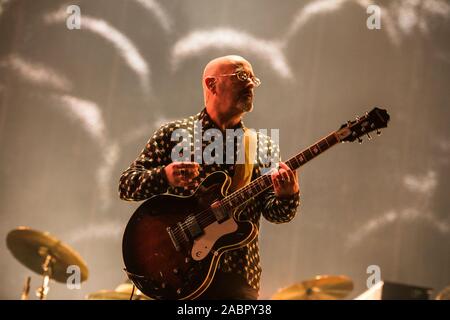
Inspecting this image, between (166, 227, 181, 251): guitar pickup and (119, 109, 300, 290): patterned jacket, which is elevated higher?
(119, 109, 300, 290): patterned jacket

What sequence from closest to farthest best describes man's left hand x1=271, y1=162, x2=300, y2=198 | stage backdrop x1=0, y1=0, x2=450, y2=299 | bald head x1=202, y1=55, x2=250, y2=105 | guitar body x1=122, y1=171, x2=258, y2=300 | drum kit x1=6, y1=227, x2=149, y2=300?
guitar body x1=122, y1=171, x2=258, y2=300 < man's left hand x1=271, y1=162, x2=300, y2=198 < bald head x1=202, y1=55, x2=250, y2=105 < drum kit x1=6, y1=227, x2=149, y2=300 < stage backdrop x1=0, y1=0, x2=450, y2=299

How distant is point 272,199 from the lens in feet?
9.70

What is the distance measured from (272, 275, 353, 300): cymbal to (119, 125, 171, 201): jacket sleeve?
222 cm

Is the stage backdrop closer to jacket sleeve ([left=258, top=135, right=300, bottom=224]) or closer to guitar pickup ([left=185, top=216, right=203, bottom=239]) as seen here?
jacket sleeve ([left=258, top=135, right=300, bottom=224])

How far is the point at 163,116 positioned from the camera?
6.98m

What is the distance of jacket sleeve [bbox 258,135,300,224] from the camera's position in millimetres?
2867

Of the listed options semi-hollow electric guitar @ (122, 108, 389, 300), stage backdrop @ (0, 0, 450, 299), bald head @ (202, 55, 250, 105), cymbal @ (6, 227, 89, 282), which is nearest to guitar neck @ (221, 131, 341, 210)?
semi-hollow electric guitar @ (122, 108, 389, 300)

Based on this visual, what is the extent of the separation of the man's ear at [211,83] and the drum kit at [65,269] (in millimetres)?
2124

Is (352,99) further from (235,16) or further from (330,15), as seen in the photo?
(235,16)

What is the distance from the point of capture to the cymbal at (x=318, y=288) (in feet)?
15.8

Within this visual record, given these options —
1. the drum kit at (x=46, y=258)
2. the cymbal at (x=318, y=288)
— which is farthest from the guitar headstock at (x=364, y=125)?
the drum kit at (x=46, y=258)

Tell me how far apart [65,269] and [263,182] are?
290 centimetres

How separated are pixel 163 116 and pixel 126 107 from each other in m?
0.46

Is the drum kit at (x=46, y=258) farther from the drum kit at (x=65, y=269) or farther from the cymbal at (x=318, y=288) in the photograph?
the cymbal at (x=318, y=288)
